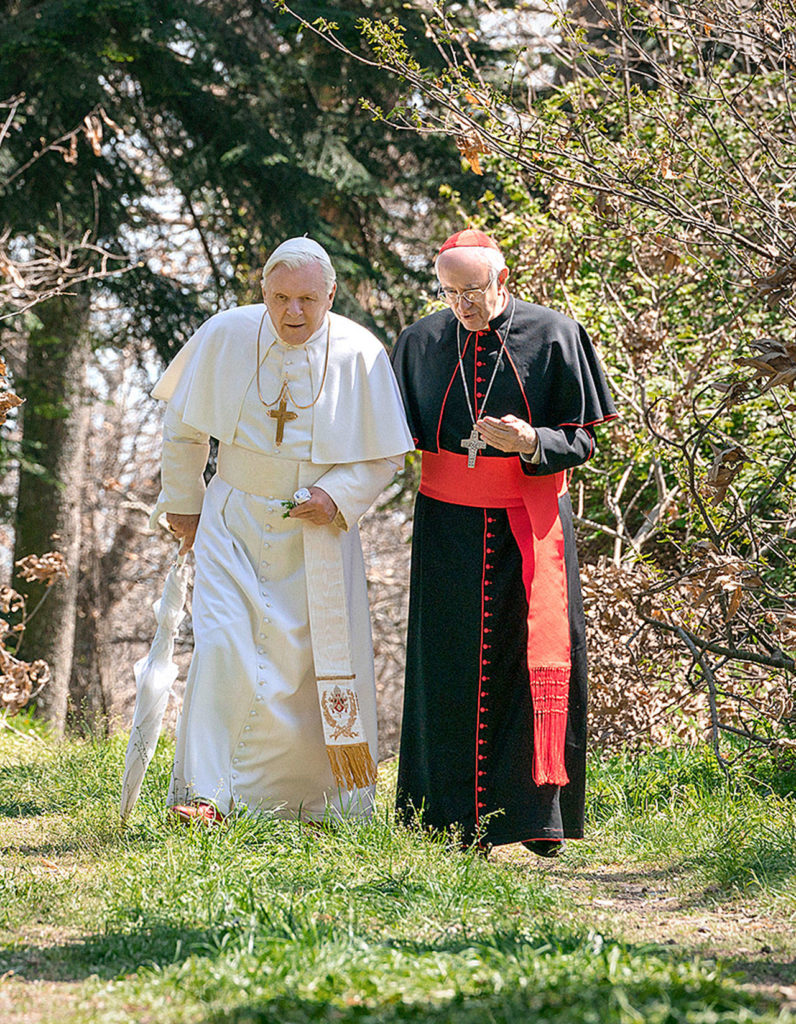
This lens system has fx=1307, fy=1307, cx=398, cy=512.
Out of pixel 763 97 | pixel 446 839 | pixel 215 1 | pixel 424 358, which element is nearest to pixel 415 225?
pixel 215 1

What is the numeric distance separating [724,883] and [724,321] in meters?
4.94

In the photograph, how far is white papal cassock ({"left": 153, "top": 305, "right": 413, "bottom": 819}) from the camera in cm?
520

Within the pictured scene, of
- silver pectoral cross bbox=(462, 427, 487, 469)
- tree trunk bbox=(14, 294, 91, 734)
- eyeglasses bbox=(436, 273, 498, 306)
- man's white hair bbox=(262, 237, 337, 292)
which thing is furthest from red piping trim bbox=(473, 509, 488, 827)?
tree trunk bbox=(14, 294, 91, 734)

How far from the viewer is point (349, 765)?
519cm

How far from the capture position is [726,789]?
219 inches

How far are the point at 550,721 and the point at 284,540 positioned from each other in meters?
1.29

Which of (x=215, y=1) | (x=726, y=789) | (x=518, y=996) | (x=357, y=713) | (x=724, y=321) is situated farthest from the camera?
(x=215, y=1)

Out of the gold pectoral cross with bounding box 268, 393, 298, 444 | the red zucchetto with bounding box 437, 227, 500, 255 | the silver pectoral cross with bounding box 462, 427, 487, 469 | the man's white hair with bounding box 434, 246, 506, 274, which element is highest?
the red zucchetto with bounding box 437, 227, 500, 255

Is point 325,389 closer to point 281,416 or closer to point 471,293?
point 281,416

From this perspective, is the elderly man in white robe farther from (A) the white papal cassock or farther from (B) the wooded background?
(B) the wooded background

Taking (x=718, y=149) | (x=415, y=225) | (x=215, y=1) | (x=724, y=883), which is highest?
(x=215, y=1)

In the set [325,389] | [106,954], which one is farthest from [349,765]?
[106,954]

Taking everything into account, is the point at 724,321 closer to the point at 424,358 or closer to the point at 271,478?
the point at 424,358

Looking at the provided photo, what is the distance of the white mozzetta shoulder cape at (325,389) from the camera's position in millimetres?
5348
